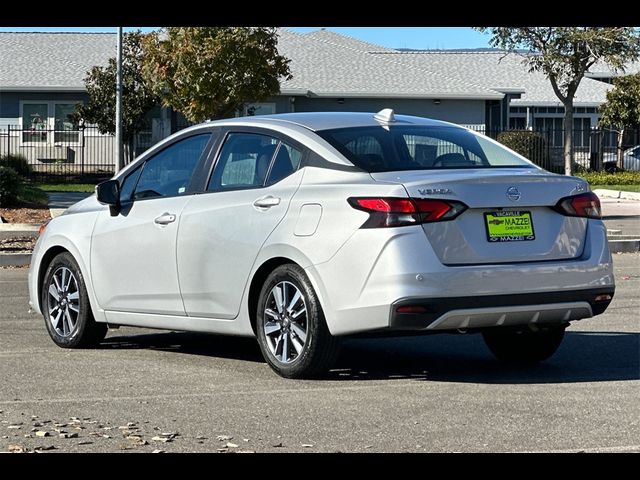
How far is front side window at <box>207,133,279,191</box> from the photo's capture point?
9016 mm

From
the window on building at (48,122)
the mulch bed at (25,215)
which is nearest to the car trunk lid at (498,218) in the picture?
the mulch bed at (25,215)

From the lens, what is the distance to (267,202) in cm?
867

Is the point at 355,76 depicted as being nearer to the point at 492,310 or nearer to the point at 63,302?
the point at 63,302

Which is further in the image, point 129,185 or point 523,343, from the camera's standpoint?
point 129,185

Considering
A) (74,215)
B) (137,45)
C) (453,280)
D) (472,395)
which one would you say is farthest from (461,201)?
(137,45)

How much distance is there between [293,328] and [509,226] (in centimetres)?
148

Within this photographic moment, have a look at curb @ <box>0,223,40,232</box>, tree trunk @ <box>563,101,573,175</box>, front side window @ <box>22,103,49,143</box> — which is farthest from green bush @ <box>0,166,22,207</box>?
front side window @ <box>22,103,49,143</box>

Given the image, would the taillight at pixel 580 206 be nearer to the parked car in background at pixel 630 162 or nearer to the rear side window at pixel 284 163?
the rear side window at pixel 284 163

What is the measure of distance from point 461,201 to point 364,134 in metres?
1.15

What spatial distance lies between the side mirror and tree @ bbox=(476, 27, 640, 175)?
36.5m

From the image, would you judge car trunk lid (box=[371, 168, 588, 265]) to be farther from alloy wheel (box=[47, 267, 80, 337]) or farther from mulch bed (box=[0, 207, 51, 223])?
mulch bed (box=[0, 207, 51, 223])

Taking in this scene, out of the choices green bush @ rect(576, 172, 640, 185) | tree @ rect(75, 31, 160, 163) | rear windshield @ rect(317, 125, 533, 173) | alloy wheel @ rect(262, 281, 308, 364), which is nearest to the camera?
alloy wheel @ rect(262, 281, 308, 364)

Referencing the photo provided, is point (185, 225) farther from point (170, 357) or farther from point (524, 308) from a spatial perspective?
point (524, 308)

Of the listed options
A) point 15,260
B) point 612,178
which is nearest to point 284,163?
point 15,260
